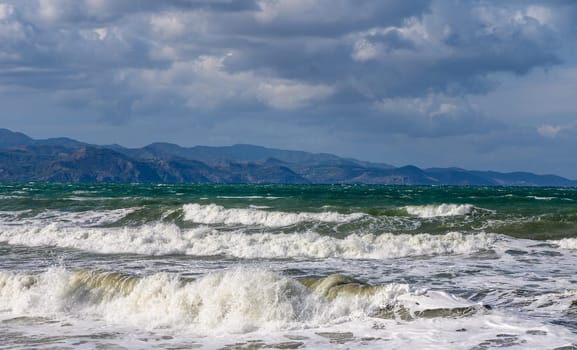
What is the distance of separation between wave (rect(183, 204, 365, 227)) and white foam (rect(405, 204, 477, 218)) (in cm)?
413

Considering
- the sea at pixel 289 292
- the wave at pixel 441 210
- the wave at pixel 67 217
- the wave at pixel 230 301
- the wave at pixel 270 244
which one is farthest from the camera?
the wave at pixel 67 217

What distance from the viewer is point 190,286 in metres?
15.1

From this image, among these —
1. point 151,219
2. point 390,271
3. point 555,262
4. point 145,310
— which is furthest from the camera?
point 151,219

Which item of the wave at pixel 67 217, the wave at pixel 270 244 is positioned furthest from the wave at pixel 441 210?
the wave at pixel 67 217

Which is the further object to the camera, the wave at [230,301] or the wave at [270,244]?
the wave at [270,244]

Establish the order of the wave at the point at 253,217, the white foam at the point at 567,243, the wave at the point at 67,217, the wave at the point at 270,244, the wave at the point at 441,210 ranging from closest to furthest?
the wave at the point at 270,244, the white foam at the point at 567,243, the wave at the point at 253,217, the wave at the point at 441,210, the wave at the point at 67,217

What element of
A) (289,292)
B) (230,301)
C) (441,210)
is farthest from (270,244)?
(441,210)

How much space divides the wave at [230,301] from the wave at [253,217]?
2260cm

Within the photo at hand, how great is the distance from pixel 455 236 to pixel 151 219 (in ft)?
74.1

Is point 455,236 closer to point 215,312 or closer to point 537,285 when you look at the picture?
point 537,285

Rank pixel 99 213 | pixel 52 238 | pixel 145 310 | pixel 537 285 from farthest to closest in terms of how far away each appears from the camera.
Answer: pixel 99 213 → pixel 52 238 → pixel 537 285 → pixel 145 310

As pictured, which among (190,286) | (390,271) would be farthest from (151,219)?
(190,286)

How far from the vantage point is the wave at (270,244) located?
2573 centimetres

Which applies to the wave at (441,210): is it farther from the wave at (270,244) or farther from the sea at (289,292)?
the wave at (270,244)
